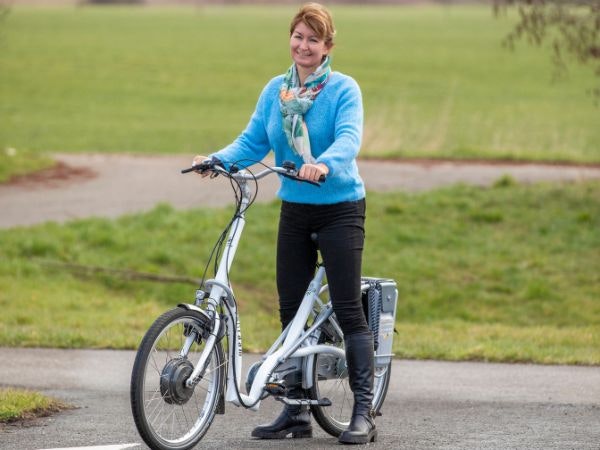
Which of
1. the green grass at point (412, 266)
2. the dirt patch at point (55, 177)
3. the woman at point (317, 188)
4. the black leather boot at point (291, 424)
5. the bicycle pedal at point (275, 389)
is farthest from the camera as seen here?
the dirt patch at point (55, 177)

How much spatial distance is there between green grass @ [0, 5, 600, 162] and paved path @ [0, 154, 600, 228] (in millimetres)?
1584

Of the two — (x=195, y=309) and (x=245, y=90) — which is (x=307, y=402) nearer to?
(x=195, y=309)

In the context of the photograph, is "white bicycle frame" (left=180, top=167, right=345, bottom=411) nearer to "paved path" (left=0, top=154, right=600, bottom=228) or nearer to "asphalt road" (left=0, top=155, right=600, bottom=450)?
"asphalt road" (left=0, top=155, right=600, bottom=450)

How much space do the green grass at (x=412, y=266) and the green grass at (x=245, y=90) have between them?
4.66m

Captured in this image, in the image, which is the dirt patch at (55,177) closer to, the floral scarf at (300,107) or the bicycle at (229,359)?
the bicycle at (229,359)

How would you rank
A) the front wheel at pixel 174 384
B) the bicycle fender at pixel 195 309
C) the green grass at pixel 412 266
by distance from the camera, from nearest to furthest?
the front wheel at pixel 174 384
the bicycle fender at pixel 195 309
the green grass at pixel 412 266

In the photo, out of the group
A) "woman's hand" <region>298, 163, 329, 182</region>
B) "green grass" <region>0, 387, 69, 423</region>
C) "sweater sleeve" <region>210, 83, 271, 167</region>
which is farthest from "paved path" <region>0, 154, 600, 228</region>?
"woman's hand" <region>298, 163, 329, 182</region>

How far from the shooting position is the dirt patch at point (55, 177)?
62.2 feet

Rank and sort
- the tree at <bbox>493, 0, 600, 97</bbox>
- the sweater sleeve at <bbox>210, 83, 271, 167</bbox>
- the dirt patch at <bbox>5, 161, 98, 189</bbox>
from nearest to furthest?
1. the sweater sleeve at <bbox>210, 83, 271, 167</bbox>
2. the tree at <bbox>493, 0, 600, 97</bbox>
3. the dirt patch at <bbox>5, 161, 98, 189</bbox>

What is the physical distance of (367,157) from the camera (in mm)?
22047

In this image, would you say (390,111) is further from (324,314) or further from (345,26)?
(345,26)

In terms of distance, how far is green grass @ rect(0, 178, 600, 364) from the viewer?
11508mm

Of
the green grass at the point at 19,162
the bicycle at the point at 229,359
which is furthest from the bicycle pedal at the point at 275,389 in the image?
the green grass at the point at 19,162

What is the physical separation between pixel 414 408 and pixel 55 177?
43.0 feet
